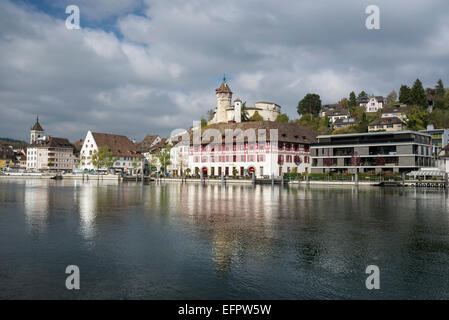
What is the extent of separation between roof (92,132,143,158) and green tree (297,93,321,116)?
74.0m

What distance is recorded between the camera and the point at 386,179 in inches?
3071

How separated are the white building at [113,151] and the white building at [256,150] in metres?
39.4

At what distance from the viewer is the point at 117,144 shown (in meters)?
145

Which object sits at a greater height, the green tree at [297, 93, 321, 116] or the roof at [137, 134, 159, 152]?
the green tree at [297, 93, 321, 116]

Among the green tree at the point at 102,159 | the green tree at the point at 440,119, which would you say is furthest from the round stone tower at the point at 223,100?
the green tree at the point at 440,119

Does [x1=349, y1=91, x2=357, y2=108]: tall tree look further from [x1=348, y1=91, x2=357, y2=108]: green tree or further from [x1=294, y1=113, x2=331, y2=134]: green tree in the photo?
[x1=294, y1=113, x2=331, y2=134]: green tree

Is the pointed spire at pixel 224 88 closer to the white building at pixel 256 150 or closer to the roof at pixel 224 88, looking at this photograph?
the roof at pixel 224 88

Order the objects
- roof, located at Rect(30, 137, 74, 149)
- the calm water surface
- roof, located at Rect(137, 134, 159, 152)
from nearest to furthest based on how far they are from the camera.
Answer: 1. the calm water surface
2. roof, located at Rect(137, 134, 159, 152)
3. roof, located at Rect(30, 137, 74, 149)

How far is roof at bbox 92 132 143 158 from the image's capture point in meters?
142

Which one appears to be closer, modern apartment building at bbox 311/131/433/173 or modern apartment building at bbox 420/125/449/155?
modern apartment building at bbox 311/131/433/173

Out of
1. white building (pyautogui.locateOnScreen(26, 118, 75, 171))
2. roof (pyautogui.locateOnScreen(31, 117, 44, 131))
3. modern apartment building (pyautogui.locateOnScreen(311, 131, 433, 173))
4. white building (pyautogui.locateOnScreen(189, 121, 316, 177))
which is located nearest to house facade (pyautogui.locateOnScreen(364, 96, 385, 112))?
white building (pyautogui.locateOnScreen(189, 121, 316, 177))

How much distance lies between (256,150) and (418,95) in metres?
71.2

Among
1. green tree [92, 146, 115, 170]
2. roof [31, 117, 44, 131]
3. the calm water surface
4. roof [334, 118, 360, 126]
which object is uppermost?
roof [31, 117, 44, 131]

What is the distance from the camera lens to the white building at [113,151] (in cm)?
14012
